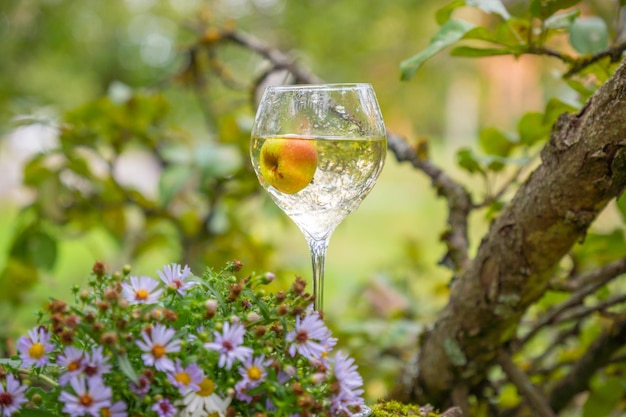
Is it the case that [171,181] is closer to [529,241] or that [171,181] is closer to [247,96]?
[247,96]

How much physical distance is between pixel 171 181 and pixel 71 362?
133 centimetres

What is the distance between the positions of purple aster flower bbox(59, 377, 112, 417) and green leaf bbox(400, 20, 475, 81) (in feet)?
2.18

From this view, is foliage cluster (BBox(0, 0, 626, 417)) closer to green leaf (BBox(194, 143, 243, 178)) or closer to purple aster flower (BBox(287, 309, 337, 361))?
green leaf (BBox(194, 143, 243, 178))

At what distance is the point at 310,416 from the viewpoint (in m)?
0.65

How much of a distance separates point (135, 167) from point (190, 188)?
8688mm

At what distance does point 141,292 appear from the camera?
2.31 feet

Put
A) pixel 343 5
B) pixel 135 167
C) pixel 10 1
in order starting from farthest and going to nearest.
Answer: pixel 135 167 → pixel 10 1 → pixel 343 5

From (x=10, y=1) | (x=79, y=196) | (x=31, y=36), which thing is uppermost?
(x=31, y=36)

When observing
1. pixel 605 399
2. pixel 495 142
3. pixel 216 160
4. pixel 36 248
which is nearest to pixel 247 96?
pixel 216 160

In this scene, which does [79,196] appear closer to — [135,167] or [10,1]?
[10,1]

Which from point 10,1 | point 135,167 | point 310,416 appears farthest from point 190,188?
point 135,167

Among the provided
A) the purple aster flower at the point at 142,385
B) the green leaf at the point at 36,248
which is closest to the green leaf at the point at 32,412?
the purple aster flower at the point at 142,385

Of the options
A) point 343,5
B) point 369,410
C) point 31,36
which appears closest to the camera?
point 369,410

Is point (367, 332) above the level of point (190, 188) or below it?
below
